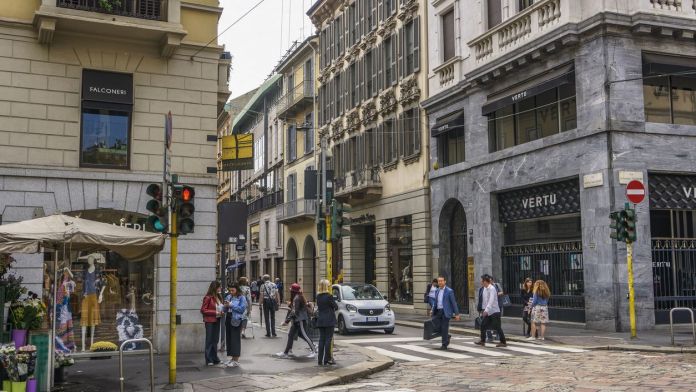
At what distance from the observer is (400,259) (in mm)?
32188

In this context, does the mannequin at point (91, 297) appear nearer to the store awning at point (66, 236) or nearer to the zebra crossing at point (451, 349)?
the store awning at point (66, 236)

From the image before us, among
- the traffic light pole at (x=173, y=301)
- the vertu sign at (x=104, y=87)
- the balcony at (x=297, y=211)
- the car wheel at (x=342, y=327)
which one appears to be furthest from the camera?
the balcony at (x=297, y=211)

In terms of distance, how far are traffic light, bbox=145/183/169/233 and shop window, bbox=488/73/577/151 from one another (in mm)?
14143

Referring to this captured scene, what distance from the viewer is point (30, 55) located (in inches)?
609

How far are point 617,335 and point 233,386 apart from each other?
11195 mm

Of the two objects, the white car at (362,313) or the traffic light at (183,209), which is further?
the white car at (362,313)

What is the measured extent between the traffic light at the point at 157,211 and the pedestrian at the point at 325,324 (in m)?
3.75

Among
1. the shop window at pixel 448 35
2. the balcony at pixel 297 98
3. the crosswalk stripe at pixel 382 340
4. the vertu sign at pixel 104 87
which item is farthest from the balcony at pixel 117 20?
the balcony at pixel 297 98

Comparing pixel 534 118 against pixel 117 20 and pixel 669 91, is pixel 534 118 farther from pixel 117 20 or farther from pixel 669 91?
pixel 117 20

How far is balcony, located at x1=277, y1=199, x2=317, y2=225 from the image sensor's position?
1590 inches

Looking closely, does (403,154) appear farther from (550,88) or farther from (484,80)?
(550,88)

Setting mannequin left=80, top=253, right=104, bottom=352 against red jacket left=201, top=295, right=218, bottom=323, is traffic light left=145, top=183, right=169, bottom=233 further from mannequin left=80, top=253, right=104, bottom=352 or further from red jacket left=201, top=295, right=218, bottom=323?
mannequin left=80, top=253, right=104, bottom=352

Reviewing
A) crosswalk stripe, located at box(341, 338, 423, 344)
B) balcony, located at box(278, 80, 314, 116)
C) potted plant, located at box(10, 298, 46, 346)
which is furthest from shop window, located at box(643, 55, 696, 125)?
balcony, located at box(278, 80, 314, 116)

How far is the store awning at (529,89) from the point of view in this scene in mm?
21062
